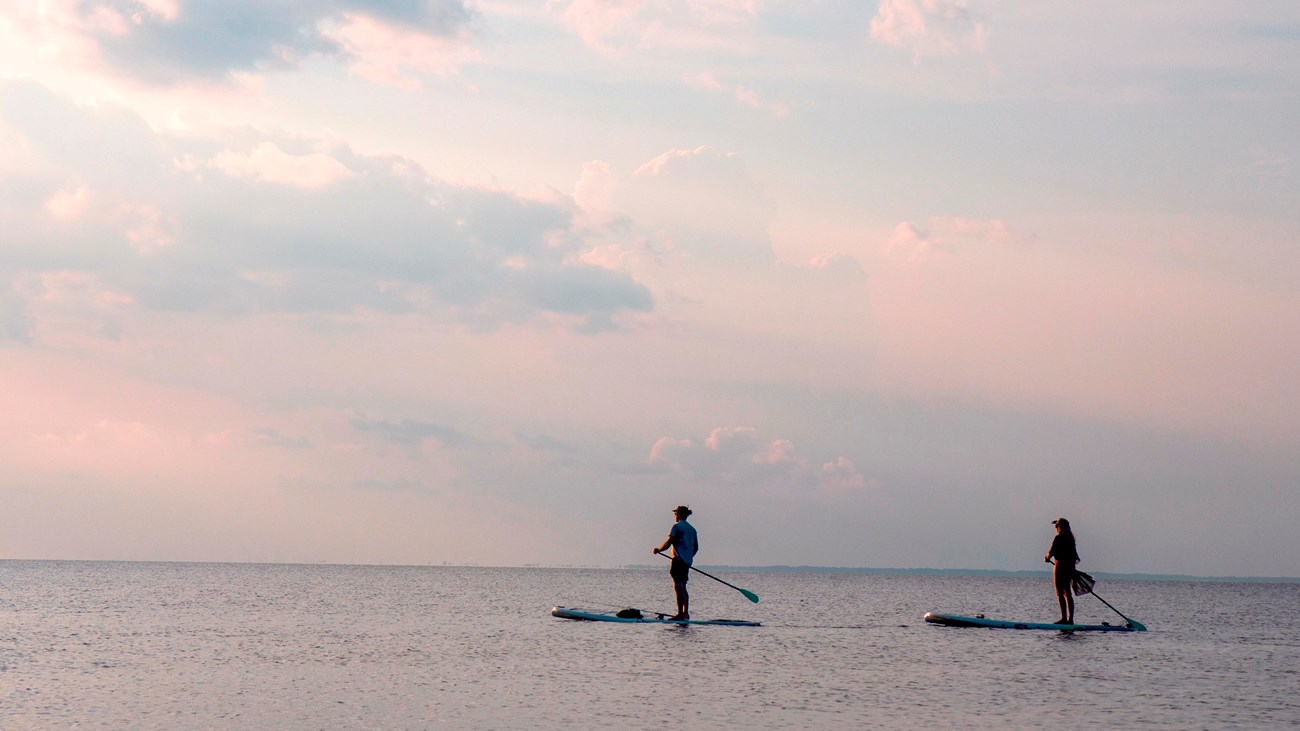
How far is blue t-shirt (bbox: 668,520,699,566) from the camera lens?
28.6 metres

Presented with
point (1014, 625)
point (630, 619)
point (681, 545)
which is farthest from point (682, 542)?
point (1014, 625)

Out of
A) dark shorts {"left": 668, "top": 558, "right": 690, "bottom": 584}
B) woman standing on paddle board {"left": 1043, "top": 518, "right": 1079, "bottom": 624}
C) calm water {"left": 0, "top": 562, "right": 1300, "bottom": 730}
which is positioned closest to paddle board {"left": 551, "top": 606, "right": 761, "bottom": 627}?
calm water {"left": 0, "top": 562, "right": 1300, "bottom": 730}

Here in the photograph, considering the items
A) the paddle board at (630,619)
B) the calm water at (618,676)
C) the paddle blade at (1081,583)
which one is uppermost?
the paddle blade at (1081,583)

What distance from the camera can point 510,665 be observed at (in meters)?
21.4

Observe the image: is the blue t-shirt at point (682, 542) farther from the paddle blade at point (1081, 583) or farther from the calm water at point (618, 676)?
the paddle blade at point (1081, 583)

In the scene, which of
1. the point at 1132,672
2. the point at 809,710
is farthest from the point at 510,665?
the point at 1132,672

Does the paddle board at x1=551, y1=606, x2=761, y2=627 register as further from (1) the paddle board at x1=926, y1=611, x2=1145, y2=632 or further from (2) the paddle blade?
(2) the paddle blade

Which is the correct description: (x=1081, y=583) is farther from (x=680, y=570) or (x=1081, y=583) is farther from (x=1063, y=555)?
(x=680, y=570)

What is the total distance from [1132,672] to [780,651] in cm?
633

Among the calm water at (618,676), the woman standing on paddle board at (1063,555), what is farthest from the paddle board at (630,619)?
the woman standing on paddle board at (1063,555)

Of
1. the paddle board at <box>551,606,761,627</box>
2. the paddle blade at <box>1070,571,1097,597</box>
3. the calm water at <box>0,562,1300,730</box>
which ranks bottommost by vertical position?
the calm water at <box>0,562,1300,730</box>

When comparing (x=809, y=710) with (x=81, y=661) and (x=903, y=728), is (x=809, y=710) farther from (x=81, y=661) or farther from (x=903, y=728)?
(x=81, y=661)

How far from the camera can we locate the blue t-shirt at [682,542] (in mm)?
28594

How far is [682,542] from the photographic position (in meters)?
28.7
